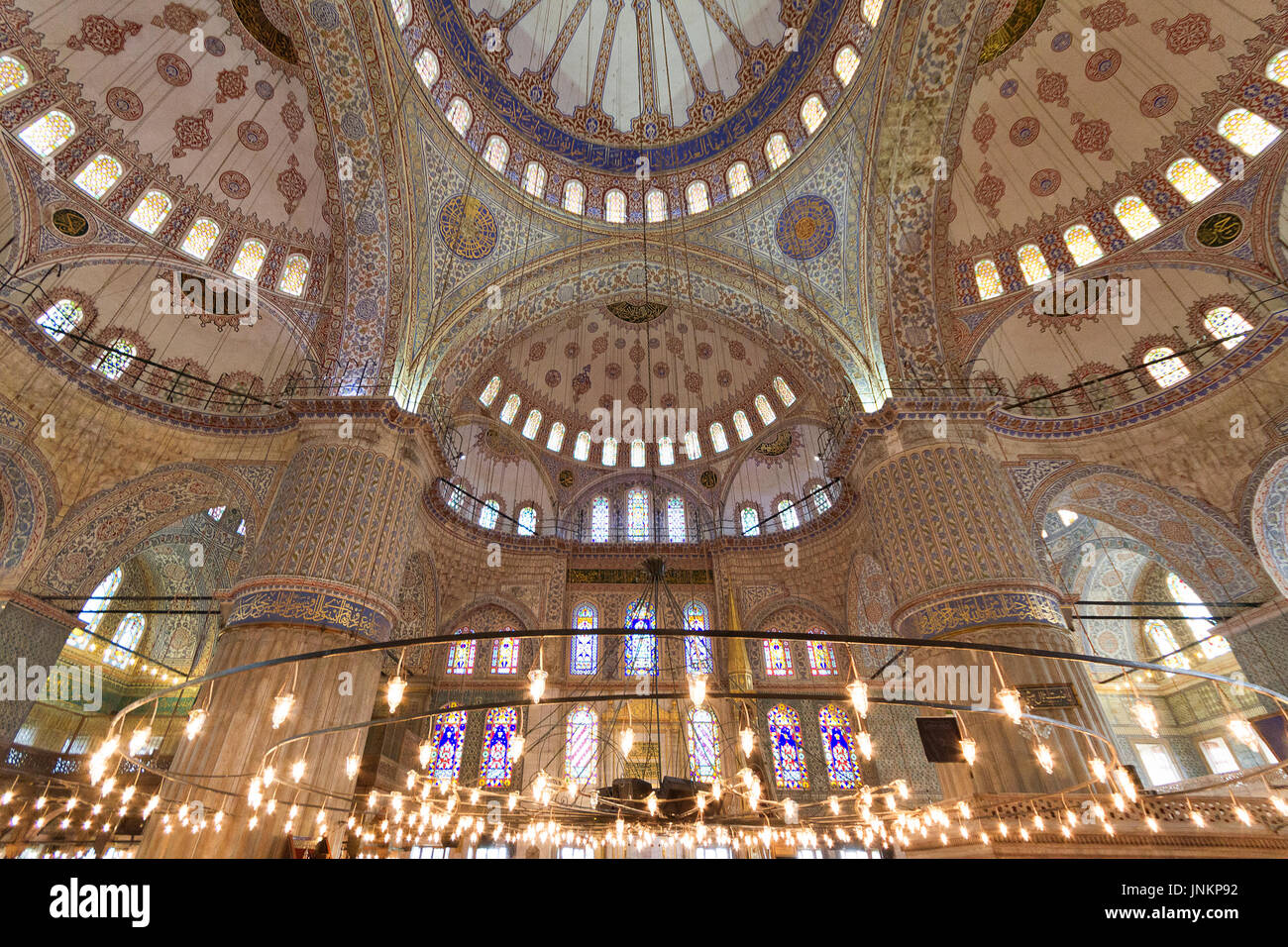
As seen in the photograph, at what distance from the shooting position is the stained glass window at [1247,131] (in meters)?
9.59

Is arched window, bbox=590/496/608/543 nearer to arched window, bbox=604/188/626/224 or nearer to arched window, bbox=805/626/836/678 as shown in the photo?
arched window, bbox=805/626/836/678

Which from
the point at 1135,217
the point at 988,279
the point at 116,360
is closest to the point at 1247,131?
the point at 1135,217

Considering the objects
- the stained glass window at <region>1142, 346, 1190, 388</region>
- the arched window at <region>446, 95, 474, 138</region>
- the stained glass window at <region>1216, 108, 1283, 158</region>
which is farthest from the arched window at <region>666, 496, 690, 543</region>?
the stained glass window at <region>1216, 108, 1283, 158</region>

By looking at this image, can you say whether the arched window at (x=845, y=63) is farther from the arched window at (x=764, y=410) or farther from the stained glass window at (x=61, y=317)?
the stained glass window at (x=61, y=317)

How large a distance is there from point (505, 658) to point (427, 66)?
12456mm

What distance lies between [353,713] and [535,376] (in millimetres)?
10475

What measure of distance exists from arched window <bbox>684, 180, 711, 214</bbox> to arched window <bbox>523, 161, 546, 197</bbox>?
314 centimetres

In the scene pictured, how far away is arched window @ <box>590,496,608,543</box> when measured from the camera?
16.5 meters

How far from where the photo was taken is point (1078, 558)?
47.4 feet

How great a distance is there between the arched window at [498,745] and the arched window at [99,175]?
38.6 feet

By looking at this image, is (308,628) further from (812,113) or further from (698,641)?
(812,113)

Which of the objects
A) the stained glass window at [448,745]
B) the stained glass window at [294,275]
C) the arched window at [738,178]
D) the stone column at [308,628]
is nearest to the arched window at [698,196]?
the arched window at [738,178]

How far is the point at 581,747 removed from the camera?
44.0ft
